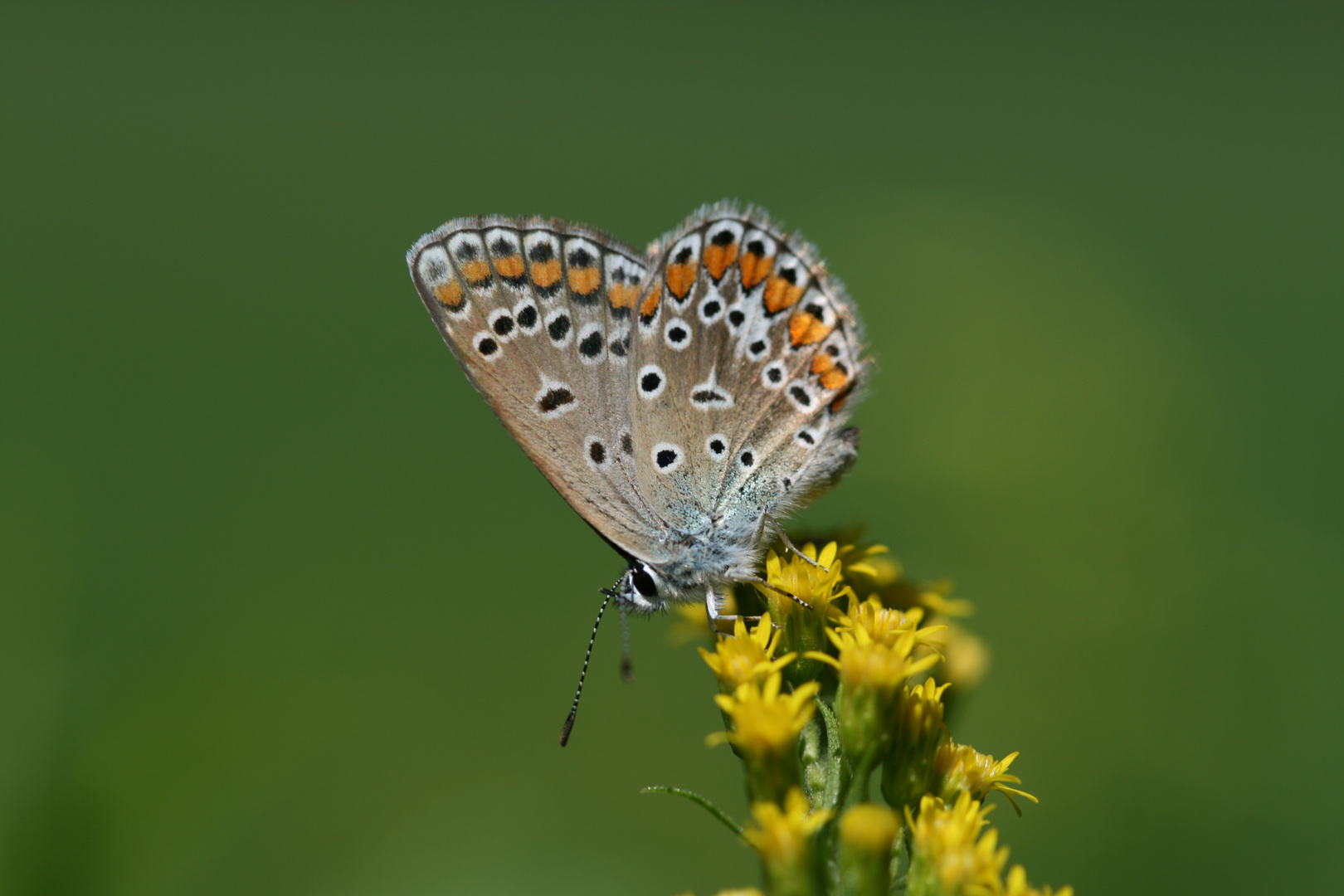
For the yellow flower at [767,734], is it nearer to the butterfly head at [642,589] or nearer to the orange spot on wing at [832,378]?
the butterfly head at [642,589]

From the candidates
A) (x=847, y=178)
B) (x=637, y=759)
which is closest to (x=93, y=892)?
(x=637, y=759)

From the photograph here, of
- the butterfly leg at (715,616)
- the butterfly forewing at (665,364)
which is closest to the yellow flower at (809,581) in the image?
the butterfly leg at (715,616)

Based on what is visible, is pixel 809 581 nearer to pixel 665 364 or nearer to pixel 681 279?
pixel 665 364

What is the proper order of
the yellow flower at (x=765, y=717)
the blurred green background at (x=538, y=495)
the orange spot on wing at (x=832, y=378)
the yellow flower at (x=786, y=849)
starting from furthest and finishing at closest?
1. the blurred green background at (x=538, y=495)
2. the orange spot on wing at (x=832, y=378)
3. the yellow flower at (x=765, y=717)
4. the yellow flower at (x=786, y=849)

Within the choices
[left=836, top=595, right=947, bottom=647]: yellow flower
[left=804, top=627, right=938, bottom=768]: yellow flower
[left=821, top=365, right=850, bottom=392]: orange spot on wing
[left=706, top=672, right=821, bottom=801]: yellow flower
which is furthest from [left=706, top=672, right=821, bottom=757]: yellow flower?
[left=821, top=365, right=850, bottom=392]: orange spot on wing

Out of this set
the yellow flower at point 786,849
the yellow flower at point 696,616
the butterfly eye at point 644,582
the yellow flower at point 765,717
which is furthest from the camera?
the yellow flower at point 696,616
